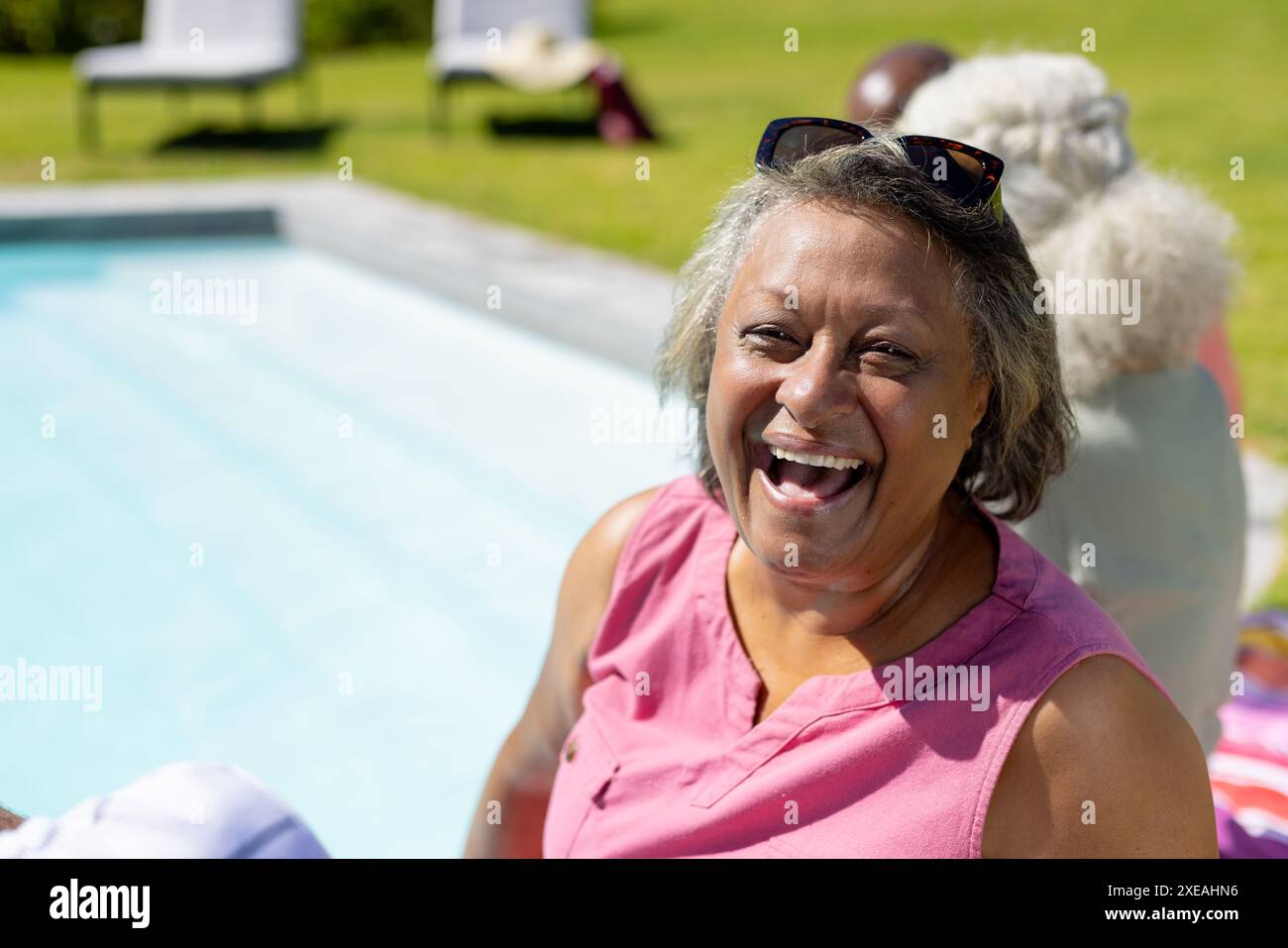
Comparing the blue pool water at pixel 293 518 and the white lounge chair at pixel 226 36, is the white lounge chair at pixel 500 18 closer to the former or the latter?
the white lounge chair at pixel 226 36

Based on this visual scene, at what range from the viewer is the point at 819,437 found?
5.70ft

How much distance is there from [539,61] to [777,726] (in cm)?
982

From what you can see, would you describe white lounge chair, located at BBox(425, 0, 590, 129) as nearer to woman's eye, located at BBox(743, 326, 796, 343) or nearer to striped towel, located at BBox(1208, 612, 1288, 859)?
striped towel, located at BBox(1208, 612, 1288, 859)

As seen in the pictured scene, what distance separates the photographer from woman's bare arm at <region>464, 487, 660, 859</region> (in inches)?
84.4

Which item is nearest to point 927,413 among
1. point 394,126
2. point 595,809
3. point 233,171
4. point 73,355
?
point 595,809

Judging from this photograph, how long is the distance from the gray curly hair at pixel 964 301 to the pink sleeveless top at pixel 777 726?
4.3 inches

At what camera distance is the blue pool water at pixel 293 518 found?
14.4 ft

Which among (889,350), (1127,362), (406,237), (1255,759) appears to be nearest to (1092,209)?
(1127,362)

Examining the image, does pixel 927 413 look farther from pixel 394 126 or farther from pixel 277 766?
pixel 394 126

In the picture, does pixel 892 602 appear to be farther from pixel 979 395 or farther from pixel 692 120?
pixel 692 120

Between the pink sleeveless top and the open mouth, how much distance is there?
23 cm

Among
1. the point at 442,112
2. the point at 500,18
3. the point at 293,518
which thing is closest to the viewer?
the point at 293,518

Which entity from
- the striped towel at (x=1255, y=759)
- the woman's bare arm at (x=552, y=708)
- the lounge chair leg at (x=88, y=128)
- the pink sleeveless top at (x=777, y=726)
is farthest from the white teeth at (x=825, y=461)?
the lounge chair leg at (x=88, y=128)

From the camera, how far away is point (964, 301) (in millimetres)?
1760
